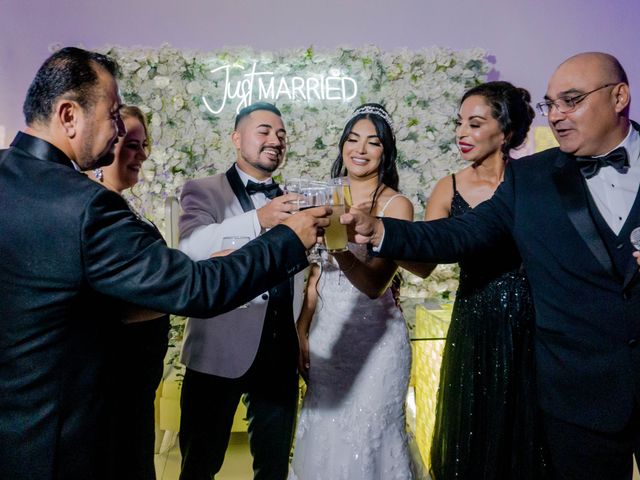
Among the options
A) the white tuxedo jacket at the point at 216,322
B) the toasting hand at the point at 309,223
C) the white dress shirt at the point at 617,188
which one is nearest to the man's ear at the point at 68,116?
the toasting hand at the point at 309,223

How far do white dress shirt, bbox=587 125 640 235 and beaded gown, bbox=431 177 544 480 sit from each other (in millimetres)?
544

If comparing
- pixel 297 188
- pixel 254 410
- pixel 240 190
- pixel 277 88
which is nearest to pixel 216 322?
pixel 254 410

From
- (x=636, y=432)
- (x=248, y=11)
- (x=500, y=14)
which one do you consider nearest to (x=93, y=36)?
(x=248, y=11)

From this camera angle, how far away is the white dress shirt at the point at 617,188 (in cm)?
168

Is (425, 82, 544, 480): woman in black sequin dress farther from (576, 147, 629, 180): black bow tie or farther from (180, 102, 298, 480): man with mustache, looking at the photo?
(180, 102, 298, 480): man with mustache

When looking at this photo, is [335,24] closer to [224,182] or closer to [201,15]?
[201,15]

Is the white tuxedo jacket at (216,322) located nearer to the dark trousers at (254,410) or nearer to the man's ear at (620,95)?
the dark trousers at (254,410)

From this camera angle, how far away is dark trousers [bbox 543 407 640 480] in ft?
5.50

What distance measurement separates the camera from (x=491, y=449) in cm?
221

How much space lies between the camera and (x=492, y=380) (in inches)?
89.3

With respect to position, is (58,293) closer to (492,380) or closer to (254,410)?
(254,410)

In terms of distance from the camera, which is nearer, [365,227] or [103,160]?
[103,160]

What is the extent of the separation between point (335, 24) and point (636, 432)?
187 inches

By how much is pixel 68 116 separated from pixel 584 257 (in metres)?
1.64
